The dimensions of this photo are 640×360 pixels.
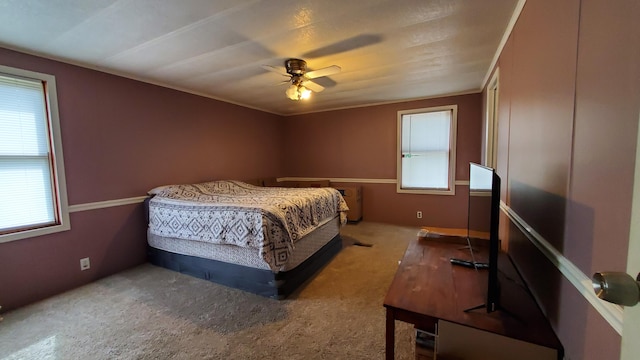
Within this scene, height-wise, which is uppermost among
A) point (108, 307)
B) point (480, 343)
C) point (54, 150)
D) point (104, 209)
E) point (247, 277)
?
point (54, 150)

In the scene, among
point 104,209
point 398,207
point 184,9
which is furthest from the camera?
point 398,207

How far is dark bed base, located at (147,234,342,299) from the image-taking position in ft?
7.59

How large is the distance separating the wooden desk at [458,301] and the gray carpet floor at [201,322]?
57 centimetres

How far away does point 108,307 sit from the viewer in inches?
87.4

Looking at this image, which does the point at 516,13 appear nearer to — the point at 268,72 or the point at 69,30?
the point at 268,72

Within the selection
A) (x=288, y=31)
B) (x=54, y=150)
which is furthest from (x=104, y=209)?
(x=288, y=31)

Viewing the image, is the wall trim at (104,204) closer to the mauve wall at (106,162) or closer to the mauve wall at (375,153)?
the mauve wall at (106,162)

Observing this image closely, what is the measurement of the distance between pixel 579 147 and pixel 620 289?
65cm

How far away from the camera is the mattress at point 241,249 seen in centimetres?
235

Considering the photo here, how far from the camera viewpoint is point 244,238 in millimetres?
2293

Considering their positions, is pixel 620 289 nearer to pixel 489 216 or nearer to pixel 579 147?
pixel 579 147

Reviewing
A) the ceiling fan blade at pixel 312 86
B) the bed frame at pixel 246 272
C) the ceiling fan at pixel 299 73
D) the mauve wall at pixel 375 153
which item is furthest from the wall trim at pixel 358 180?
the ceiling fan at pixel 299 73

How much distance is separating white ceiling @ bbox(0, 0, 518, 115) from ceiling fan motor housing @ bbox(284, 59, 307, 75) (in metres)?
0.07

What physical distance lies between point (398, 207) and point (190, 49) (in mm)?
3859
